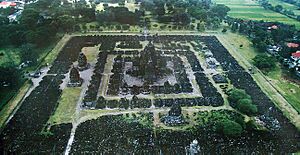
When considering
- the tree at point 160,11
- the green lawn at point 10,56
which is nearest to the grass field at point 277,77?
the tree at point 160,11

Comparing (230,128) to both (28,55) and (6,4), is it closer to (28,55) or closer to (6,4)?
(28,55)

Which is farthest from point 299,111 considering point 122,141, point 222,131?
point 122,141

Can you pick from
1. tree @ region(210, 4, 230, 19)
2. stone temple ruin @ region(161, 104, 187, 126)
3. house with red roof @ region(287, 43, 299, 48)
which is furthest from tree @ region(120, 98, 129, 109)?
tree @ region(210, 4, 230, 19)

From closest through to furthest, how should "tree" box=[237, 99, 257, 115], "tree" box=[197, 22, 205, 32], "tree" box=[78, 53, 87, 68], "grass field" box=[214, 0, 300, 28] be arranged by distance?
1. "tree" box=[237, 99, 257, 115]
2. "tree" box=[78, 53, 87, 68]
3. "tree" box=[197, 22, 205, 32]
4. "grass field" box=[214, 0, 300, 28]

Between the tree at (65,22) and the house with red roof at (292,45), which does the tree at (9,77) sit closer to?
the tree at (65,22)

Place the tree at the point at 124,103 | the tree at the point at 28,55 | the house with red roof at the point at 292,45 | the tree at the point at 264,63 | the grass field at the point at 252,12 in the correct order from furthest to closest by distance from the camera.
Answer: the grass field at the point at 252,12, the house with red roof at the point at 292,45, the tree at the point at 264,63, the tree at the point at 28,55, the tree at the point at 124,103

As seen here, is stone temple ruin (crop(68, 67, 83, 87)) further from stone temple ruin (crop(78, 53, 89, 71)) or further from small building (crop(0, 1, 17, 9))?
small building (crop(0, 1, 17, 9))
